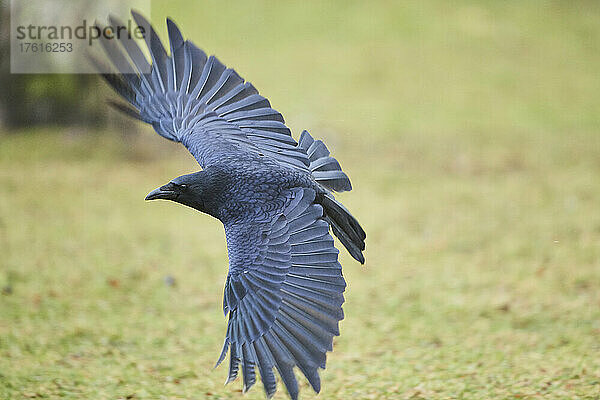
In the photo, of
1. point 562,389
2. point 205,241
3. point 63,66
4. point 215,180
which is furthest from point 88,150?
point 562,389

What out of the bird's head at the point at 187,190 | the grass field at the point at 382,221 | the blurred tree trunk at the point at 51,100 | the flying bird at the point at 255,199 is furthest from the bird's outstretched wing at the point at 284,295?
the blurred tree trunk at the point at 51,100

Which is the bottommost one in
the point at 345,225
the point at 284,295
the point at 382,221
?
the point at 284,295

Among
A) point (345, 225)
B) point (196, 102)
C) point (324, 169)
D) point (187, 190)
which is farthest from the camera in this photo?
point (196, 102)

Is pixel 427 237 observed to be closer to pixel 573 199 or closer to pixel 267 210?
pixel 573 199

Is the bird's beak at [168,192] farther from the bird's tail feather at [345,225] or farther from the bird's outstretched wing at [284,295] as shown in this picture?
the bird's tail feather at [345,225]

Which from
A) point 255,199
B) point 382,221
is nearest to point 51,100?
point 382,221

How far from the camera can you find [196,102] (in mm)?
4227

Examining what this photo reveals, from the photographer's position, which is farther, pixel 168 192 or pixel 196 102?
pixel 196 102

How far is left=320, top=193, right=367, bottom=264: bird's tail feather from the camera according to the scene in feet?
12.4

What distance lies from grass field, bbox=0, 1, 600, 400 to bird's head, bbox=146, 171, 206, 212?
1.14 metres

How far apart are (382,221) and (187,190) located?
463cm

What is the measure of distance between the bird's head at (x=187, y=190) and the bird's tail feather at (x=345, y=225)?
25.0 inches

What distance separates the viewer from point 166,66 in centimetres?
423

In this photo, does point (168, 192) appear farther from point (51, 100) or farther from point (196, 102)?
point (51, 100)
